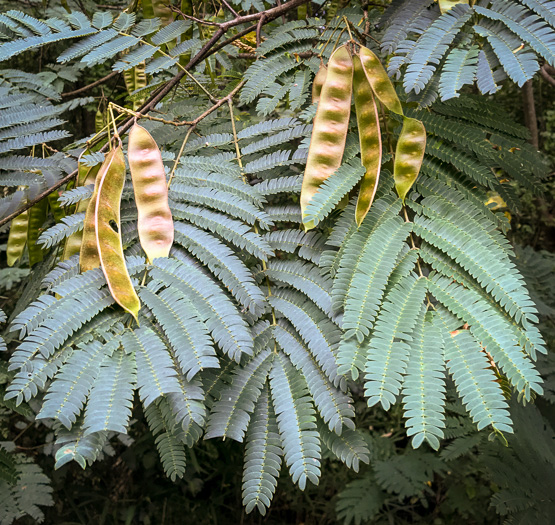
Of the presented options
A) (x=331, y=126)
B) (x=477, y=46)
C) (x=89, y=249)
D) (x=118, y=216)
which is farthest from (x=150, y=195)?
(x=477, y=46)

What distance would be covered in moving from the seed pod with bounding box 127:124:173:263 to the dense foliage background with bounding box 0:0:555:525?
151 mm

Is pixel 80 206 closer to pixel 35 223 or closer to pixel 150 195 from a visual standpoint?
pixel 150 195

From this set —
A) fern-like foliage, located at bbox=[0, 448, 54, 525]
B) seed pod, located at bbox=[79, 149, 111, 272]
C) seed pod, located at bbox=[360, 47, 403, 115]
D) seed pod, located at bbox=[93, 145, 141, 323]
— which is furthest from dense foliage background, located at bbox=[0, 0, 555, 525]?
seed pod, located at bbox=[79, 149, 111, 272]

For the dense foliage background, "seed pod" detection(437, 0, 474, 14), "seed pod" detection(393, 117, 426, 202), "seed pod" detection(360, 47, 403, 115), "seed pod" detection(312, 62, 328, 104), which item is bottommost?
the dense foliage background

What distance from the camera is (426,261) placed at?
43.8 inches

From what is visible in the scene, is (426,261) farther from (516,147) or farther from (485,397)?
(516,147)

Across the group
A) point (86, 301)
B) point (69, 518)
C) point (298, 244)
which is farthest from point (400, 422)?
point (86, 301)

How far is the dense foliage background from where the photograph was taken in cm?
205

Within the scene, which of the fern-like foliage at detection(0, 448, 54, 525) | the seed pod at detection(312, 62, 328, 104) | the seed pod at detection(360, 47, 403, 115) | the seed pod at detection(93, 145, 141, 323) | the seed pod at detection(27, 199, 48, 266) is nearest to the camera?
the seed pod at detection(93, 145, 141, 323)

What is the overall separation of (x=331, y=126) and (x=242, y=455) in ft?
10.1

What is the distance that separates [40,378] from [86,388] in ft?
0.36

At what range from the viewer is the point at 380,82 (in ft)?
3.99

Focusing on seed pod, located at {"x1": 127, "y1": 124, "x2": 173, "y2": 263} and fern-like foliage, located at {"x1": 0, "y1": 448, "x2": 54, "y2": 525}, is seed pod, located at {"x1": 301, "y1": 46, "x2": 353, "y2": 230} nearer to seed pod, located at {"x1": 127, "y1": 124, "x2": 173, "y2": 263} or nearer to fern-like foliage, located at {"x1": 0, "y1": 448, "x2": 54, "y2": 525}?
seed pod, located at {"x1": 127, "y1": 124, "x2": 173, "y2": 263}

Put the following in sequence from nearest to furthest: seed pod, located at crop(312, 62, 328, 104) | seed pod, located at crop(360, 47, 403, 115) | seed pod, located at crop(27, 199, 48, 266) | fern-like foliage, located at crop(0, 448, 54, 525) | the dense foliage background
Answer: seed pod, located at crop(360, 47, 403, 115) → seed pod, located at crop(312, 62, 328, 104) → seed pod, located at crop(27, 199, 48, 266) → the dense foliage background → fern-like foliage, located at crop(0, 448, 54, 525)
